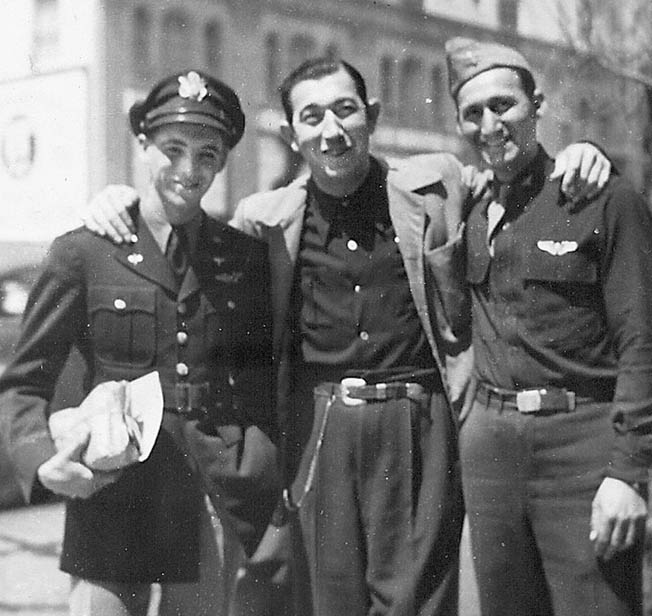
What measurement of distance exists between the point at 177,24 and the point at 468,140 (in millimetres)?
771

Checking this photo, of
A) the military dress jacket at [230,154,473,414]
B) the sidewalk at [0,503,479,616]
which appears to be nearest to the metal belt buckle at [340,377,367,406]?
the military dress jacket at [230,154,473,414]

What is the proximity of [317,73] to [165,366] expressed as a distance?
0.79 m

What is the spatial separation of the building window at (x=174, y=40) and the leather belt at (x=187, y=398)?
764 millimetres

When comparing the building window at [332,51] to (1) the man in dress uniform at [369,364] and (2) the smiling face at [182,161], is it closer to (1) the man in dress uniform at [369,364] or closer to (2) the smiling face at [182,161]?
(1) the man in dress uniform at [369,364]

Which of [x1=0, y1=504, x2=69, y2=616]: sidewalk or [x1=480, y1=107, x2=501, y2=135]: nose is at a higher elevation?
[x1=480, y1=107, x2=501, y2=135]: nose

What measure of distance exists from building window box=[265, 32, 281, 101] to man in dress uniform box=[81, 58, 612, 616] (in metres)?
0.04

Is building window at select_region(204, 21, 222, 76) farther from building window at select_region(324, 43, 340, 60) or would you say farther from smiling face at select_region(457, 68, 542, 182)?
smiling face at select_region(457, 68, 542, 182)

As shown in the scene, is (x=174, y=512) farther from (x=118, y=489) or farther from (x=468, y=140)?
(x=468, y=140)

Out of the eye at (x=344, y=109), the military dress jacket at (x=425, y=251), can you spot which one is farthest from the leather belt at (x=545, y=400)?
the eye at (x=344, y=109)

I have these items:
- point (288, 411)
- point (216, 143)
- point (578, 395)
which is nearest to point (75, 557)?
point (288, 411)

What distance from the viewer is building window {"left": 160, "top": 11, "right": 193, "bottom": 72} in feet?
7.48

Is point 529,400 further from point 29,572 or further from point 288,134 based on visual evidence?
point 29,572

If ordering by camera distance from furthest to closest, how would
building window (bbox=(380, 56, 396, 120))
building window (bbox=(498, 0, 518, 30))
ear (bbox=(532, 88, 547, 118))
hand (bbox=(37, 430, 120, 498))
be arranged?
building window (bbox=(498, 0, 518, 30)) < building window (bbox=(380, 56, 396, 120)) < ear (bbox=(532, 88, 547, 118)) < hand (bbox=(37, 430, 120, 498))

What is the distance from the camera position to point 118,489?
7.34 ft
